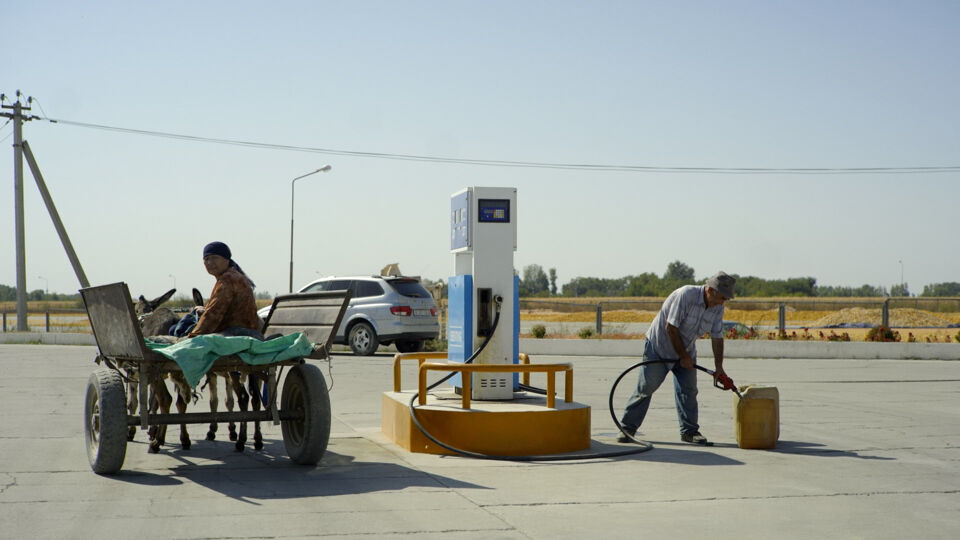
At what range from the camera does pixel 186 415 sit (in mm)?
7801

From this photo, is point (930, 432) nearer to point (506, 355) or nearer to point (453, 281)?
point (506, 355)

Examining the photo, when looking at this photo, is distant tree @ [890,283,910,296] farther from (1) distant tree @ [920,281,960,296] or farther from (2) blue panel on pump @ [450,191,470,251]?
(2) blue panel on pump @ [450,191,470,251]

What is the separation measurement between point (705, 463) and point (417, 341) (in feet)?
51.5

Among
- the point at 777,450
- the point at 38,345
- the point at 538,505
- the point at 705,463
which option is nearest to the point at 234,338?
the point at 538,505

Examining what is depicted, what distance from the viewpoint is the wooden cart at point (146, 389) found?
295 inches

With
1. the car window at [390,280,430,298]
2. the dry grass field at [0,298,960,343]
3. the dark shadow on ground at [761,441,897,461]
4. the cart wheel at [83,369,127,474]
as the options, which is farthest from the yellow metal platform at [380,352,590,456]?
the dry grass field at [0,298,960,343]

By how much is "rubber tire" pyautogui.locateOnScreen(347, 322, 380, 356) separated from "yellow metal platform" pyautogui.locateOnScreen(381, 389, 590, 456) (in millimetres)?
14229

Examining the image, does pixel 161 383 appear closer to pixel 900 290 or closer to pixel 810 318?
pixel 810 318

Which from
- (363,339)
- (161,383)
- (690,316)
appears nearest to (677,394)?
(690,316)

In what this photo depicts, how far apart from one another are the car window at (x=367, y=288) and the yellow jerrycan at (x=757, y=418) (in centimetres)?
1498

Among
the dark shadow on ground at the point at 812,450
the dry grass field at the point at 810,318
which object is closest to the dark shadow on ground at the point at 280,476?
the dark shadow on ground at the point at 812,450

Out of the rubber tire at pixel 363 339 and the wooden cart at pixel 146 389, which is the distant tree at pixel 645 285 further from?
the wooden cart at pixel 146 389

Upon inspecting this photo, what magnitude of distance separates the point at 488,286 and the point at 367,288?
45.3 ft

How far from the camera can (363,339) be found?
2364 cm
